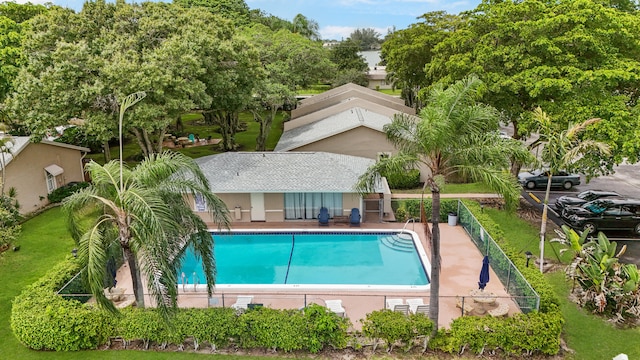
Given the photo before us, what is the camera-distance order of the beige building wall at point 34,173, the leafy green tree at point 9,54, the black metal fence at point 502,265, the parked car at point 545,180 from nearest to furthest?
the black metal fence at point 502,265 → the beige building wall at point 34,173 → the leafy green tree at point 9,54 → the parked car at point 545,180

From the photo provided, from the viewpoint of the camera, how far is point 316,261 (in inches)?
852

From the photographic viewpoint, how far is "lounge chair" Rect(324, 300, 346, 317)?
1582 cm

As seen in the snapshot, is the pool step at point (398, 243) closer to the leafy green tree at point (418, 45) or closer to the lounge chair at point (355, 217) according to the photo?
the lounge chair at point (355, 217)

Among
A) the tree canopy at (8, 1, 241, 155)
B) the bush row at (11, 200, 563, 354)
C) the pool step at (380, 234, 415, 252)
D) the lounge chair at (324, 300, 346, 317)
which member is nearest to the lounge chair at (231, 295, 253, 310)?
the bush row at (11, 200, 563, 354)

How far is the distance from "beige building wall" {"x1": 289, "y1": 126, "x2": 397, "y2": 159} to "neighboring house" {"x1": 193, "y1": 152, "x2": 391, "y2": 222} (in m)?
5.32

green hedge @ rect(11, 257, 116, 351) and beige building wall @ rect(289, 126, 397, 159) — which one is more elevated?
beige building wall @ rect(289, 126, 397, 159)

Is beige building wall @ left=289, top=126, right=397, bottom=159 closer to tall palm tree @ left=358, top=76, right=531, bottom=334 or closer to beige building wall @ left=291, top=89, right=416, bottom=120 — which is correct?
beige building wall @ left=291, top=89, right=416, bottom=120

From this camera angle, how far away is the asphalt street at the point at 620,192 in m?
21.8

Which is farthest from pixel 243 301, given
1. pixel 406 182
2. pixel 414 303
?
pixel 406 182

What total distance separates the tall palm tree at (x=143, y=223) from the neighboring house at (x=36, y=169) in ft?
43.5

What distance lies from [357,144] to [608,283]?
59.5ft

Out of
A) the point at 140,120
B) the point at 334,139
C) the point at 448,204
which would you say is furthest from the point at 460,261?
the point at 140,120

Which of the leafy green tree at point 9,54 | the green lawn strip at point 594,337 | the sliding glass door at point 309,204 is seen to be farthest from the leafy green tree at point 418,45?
the leafy green tree at point 9,54

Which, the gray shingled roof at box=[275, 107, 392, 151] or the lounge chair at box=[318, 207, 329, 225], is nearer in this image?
the lounge chair at box=[318, 207, 329, 225]
